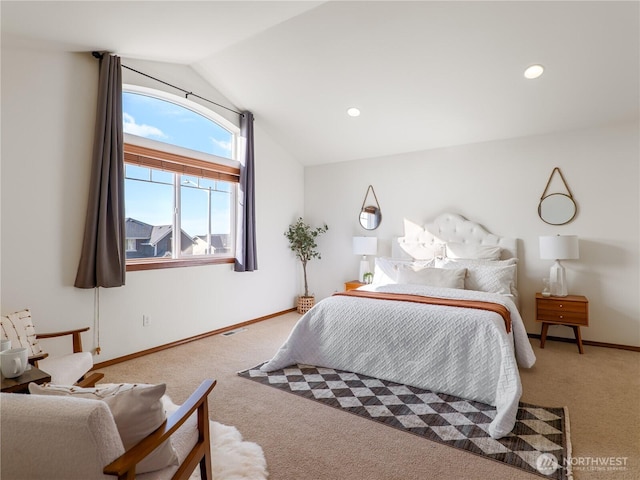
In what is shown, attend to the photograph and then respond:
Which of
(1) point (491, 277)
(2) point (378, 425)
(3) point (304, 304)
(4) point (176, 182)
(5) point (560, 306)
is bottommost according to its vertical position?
(2) point (378, 425)

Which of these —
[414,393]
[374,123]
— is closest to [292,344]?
[414,393]

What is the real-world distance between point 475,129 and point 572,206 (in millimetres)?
1393

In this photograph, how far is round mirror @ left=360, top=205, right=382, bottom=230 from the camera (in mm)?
5227

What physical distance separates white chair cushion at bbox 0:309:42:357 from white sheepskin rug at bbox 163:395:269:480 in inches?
51.1

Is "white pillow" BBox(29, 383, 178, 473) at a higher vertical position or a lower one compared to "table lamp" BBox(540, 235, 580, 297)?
lower


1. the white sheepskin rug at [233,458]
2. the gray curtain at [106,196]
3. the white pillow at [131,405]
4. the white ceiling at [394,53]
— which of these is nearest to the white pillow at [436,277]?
the white ceiling at [394,53]

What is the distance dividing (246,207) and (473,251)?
2.90 meters

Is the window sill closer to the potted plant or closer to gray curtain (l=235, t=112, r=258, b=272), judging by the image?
gray curtain (l=235, t=112, r=258, b=272)

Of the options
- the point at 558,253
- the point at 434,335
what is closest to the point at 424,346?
the point at 434,335

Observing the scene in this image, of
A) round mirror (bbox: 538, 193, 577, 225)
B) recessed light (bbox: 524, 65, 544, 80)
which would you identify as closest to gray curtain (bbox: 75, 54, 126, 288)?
recessed light (bbox: 524, 65, 544, 80)

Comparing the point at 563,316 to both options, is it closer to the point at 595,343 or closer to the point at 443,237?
the point at 595,343

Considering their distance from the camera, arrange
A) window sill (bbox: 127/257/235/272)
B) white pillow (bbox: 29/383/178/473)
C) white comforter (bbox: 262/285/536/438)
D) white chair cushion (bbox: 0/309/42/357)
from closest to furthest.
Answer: white pillow (bbox: 29/383/178/473)
white chair cushion (bbox: 0/309/42/357)
white comforter (bbox: 262/285/536/438)
window sill (bbox: 127/257/235/272)

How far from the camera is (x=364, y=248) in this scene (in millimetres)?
4984

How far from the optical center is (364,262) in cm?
504
